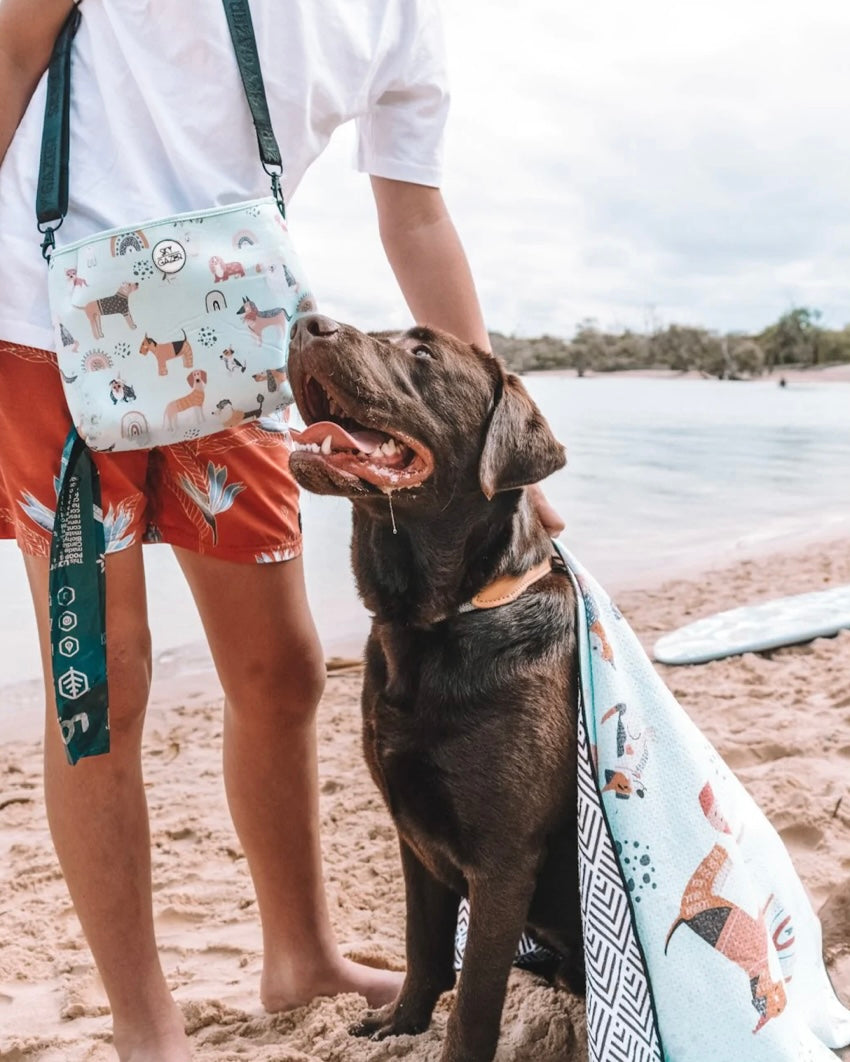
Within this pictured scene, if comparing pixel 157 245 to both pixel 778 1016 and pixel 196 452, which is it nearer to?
pixel 196 452

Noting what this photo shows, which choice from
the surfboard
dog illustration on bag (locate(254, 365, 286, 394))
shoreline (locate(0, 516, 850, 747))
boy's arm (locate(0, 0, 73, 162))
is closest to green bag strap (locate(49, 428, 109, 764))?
dog illustration on bag (locate(254, 365, 286, 394))

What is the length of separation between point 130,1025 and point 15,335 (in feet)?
4.69

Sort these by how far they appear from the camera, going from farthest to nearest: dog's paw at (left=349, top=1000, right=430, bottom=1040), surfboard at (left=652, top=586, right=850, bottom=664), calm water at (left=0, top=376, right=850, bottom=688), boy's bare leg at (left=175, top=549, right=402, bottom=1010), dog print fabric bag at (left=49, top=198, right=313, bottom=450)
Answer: calm water at (left=0, top=376, right=850, bottom=688)
surfboard at (left=652, top=586, right=850, bottom=664)
dog's paw at (left=349, top=1000, right=430, bottom=1040)
boy's bare leg at (left=175, top=549, right=402, bottom=1010)
dog print fabric bag at (left=49, top=198, right=313, bottom=450)

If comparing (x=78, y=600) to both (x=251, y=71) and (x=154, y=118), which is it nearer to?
(x=154, y=118)

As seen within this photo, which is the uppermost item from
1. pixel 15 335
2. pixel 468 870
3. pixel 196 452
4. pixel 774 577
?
pixel 15 335

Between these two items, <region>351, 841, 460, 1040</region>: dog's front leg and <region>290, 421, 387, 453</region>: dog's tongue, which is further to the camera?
<region>351, 841, 460, 1040</region>: dog's front leg

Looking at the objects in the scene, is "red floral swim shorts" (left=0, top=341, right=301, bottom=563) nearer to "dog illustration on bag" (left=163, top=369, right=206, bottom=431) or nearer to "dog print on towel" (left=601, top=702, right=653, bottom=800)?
"dog illustration on bag" (left=163, top=369, right=206, bottom=431)

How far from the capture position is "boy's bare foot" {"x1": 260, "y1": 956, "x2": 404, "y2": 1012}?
8.01ft

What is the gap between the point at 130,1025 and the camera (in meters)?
2.11

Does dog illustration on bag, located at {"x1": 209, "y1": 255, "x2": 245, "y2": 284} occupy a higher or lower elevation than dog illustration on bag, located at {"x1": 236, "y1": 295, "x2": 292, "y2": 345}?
higher

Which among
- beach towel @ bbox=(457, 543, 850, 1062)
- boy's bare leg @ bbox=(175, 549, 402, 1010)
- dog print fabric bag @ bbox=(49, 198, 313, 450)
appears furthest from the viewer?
boy's bare leg @ bbox=(175, 549, 402, 1010)

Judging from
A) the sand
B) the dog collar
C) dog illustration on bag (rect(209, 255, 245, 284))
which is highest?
dog illustration on bag (rect(209, 255, 245, 284))

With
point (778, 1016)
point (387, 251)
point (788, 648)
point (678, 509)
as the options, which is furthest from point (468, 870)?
point (678, 509)

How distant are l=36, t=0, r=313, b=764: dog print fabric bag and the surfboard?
12.1 ft
